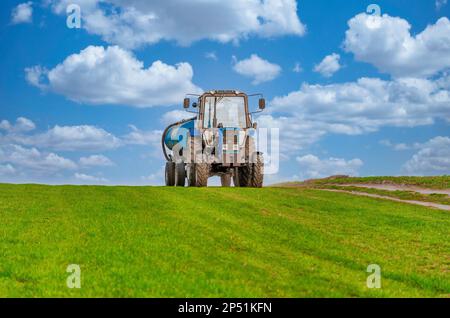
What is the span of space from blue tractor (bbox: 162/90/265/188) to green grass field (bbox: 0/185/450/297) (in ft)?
17.3

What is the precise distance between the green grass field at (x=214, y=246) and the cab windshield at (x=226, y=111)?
6.91 meters

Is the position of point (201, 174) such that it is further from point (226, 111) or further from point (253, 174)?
point (226, 111)

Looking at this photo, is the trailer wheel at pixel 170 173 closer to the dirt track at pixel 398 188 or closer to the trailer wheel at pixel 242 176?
the trailer wheel at pixel 242 176

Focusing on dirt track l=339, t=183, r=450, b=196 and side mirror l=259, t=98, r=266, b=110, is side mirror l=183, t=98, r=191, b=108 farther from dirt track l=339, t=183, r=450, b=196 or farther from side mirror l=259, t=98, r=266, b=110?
dirt track l=339, t=183, r=450, b=196

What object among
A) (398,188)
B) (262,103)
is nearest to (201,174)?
(262,103)

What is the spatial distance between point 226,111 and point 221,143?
6.88ft

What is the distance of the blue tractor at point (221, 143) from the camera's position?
29.3m

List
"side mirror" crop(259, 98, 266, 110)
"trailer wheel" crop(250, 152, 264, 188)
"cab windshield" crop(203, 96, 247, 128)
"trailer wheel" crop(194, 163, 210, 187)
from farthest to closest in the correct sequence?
"cab windshield" crop(203, 96, 247, 128) < "side mirror" crop(259, 98, 266, 110) < "trailer wheel" crop(250, 152, 264, 188) < "trailer wheel" crop(194, 163, 210, 187)

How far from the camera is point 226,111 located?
30562 mm

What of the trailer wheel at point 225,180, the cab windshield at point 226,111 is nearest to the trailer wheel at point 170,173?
the trailer wheel at point 225,180

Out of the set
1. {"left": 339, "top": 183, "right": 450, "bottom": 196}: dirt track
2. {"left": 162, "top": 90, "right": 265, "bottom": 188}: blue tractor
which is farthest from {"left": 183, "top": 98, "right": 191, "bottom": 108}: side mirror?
{"left": 339, "top": 183, "right": 450, "bottom": 196}: dirt track

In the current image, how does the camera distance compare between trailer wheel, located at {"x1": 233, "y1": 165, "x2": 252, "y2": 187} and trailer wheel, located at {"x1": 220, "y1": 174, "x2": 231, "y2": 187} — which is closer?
trailer wheel, located at {"x1": 233, "y1": 165, "x2": 252, "y2": 187}

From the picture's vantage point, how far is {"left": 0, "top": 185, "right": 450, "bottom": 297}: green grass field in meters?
9.97

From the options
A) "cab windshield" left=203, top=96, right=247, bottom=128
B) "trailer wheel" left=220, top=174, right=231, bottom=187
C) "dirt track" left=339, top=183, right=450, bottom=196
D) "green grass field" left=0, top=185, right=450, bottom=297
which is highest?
"cab windshield" left=203, top=96, right=247, bottom=128
